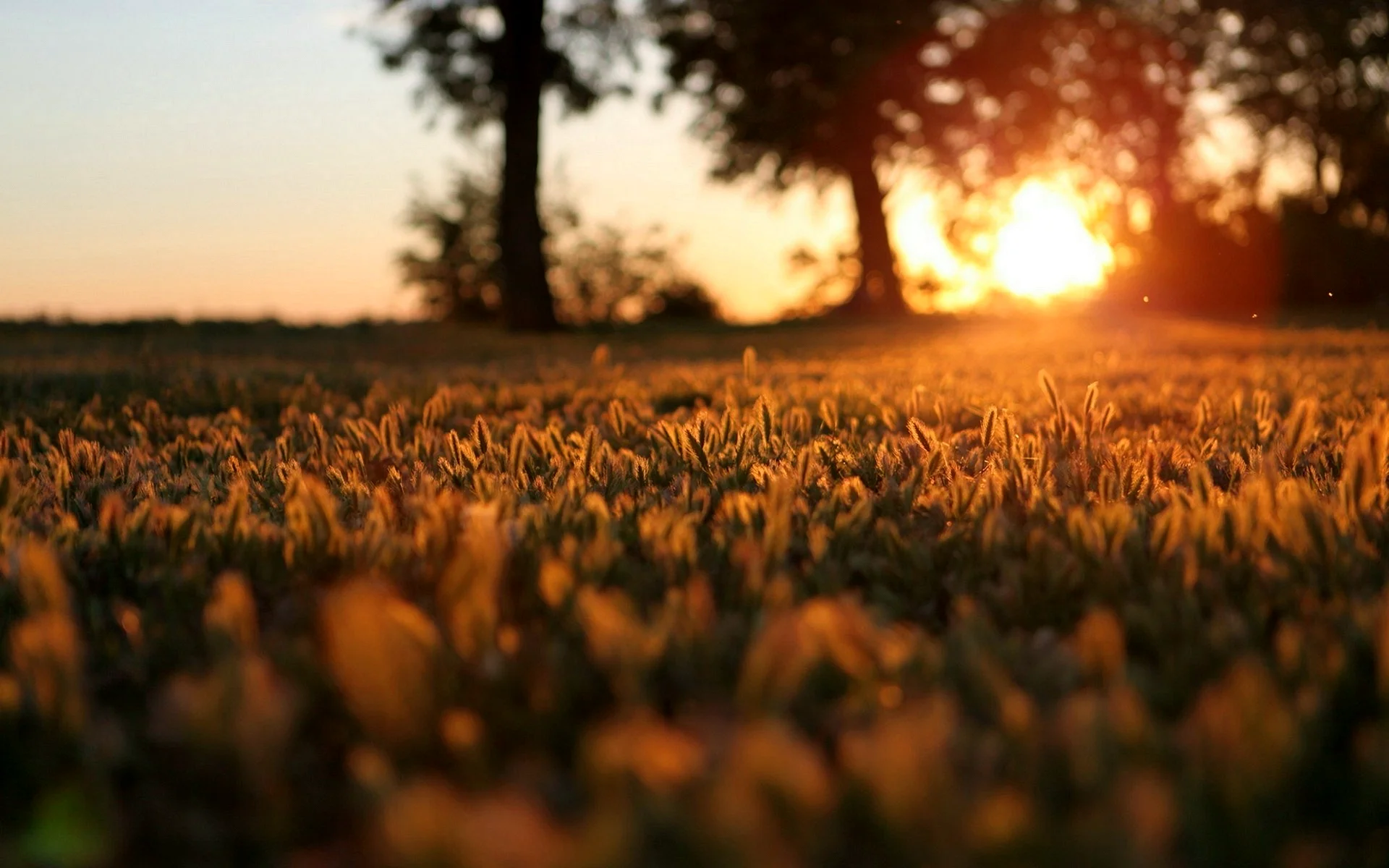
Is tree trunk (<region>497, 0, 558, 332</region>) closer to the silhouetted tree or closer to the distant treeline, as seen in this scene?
the distant treeline

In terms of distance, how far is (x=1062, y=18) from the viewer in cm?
2542

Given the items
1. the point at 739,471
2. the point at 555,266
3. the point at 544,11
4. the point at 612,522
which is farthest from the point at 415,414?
the point at 555,266

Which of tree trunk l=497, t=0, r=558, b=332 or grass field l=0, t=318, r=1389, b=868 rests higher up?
tree trunk l=497, t=0, r=558, b=332

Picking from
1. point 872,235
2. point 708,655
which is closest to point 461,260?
point 872,235

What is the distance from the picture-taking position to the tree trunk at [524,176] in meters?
19.2

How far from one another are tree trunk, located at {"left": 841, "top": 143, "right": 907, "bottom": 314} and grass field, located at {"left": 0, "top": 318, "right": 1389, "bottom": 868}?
22.7 m

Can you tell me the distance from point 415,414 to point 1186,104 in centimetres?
2827

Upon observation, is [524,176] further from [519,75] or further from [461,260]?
[461,260]

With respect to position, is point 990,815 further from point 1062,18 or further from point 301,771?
point 1062,18

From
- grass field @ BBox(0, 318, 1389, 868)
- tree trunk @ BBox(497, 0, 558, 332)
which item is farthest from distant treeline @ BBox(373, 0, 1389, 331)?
grass field @ BBox(0, 318, 1389, 868)

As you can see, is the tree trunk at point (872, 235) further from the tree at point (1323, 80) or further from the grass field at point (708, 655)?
the grass field at point (708, 655)

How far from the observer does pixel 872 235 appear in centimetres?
2636

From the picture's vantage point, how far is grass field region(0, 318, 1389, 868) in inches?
34.7

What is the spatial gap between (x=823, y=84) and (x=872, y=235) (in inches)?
155
